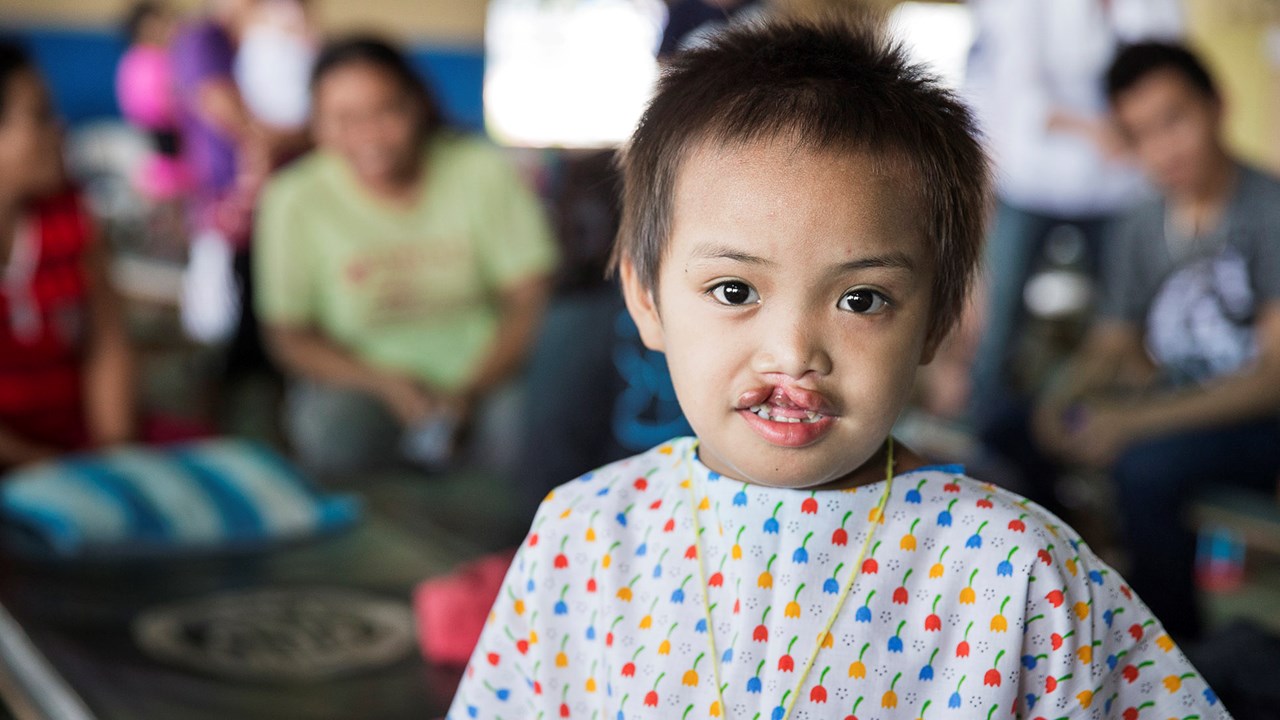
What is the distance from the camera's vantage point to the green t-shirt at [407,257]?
2.53 m

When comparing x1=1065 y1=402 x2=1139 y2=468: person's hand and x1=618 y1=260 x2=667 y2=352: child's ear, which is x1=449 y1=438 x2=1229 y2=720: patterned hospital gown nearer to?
x1=618 y1=260 x2=667 y2=352: child's ear

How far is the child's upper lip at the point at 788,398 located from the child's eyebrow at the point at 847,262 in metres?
0.07

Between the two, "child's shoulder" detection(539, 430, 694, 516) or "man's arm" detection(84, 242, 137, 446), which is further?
"man's arm" detection(84, 242, 137, 446)

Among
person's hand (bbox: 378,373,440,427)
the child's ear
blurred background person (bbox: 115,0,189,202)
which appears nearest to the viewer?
the child's ear

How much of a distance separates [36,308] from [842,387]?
1.98 meters

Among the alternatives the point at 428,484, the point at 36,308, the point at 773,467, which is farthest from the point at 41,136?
the point at 773,467

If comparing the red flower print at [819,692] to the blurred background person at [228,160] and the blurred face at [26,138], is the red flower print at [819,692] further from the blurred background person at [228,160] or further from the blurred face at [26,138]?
the blurred background person at [228,160]

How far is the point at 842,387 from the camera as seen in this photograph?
Result: 711 millimetres

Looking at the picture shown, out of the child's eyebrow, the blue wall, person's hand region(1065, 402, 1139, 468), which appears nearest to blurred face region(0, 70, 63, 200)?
the child's eyebrow

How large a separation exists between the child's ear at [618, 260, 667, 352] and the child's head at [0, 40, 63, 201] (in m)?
1.72

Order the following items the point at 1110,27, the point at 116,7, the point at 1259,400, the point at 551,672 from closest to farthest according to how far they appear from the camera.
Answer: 1. the point at 551,672
2. the point at 1259,400
3. the point at 1110,27
4. the point at 116,7

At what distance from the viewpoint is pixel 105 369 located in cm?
241

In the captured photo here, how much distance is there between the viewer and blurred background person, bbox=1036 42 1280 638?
208 cm

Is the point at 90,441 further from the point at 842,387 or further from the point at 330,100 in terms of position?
the point at 842,387
